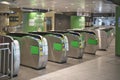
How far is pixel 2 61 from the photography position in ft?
20.9

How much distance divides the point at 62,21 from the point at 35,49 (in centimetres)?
2487

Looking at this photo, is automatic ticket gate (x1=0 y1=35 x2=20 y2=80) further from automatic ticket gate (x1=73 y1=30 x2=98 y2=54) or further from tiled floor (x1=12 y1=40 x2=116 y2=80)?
automatic ticket gate (x1=73 y1=30 x2=98 y2=54)

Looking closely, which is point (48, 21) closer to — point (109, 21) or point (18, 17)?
point (18, 17)

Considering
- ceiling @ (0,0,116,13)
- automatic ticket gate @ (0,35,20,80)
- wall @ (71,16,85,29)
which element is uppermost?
ceiling @ (0,0,116,13)

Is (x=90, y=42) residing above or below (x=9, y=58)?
above

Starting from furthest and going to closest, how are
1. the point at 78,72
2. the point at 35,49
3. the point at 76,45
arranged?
the point at 76,45 < the point at 35,49 < the point at 78,72

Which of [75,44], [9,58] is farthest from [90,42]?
[9,58]

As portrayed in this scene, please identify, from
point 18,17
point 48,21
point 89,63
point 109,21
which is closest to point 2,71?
point 89,63

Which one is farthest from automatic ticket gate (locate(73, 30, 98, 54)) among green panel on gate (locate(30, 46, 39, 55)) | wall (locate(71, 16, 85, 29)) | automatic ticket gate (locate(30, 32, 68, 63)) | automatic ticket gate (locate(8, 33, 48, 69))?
wall (locate(71, 16, 85, 29))

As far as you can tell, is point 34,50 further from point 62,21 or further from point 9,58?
point 62,21

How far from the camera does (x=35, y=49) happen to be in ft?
23.7

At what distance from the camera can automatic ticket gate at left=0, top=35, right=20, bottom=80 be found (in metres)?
6.07

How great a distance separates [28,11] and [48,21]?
6.04 m

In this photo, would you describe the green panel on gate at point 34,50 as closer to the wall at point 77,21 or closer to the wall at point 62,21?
the wall at point 77,21
